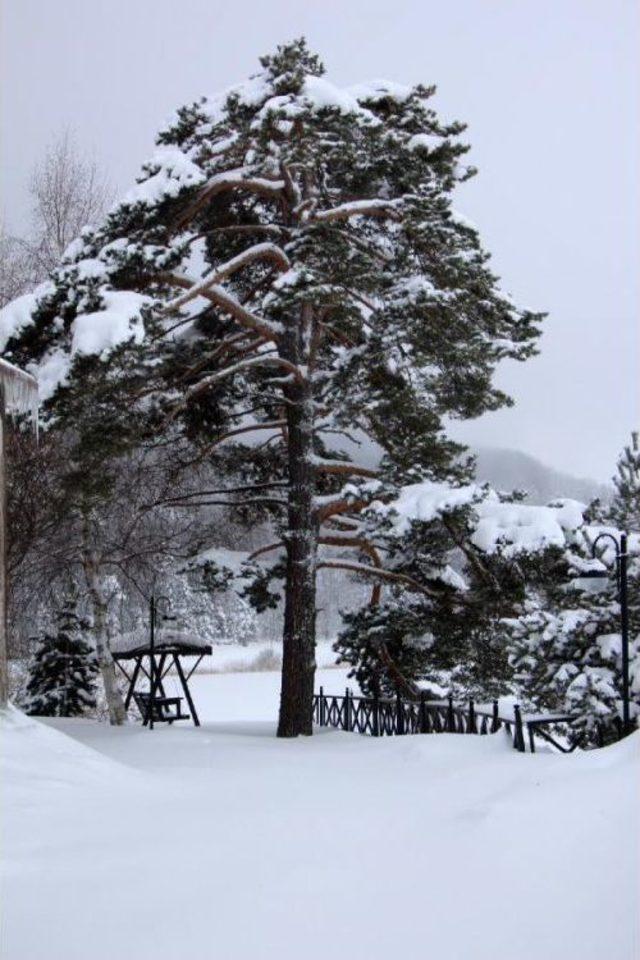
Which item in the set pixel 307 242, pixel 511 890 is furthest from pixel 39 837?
pixel 307 242

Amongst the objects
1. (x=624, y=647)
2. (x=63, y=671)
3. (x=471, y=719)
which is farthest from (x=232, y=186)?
(x=63, y=671)

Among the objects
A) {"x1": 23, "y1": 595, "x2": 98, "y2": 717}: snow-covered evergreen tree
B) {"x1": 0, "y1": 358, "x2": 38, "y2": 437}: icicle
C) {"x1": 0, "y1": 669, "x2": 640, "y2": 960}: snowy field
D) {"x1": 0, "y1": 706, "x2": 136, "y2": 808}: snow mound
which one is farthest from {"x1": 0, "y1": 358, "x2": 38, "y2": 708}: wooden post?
{"x1": 23, "y1": 595, "x2": 98, "y2": 717}: snow-covered evergreen tree

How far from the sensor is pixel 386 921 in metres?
4.84

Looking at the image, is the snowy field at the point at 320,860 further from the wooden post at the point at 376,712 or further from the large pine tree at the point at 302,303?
the wooden post at the point at 376,712

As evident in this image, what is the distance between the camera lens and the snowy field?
15.0 feet

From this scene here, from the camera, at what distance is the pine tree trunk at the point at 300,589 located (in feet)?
46.4

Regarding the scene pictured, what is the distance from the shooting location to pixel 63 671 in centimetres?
2172

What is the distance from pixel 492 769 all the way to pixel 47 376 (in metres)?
6.84

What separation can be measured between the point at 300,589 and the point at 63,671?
9693mm

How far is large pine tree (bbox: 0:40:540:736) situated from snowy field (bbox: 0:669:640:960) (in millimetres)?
5194

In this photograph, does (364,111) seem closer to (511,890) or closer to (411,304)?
(411,304)

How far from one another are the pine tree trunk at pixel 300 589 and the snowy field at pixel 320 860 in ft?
15.8

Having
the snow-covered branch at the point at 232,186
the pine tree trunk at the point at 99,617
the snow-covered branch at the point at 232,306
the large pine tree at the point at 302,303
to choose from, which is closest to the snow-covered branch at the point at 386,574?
the large pine tree at the point at 302,303

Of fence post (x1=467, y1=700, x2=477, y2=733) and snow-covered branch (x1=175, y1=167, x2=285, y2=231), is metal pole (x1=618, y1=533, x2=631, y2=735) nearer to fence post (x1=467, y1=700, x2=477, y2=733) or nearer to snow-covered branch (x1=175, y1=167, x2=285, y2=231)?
fence post (x1=467, y1=700, x2=477, y2=733)
